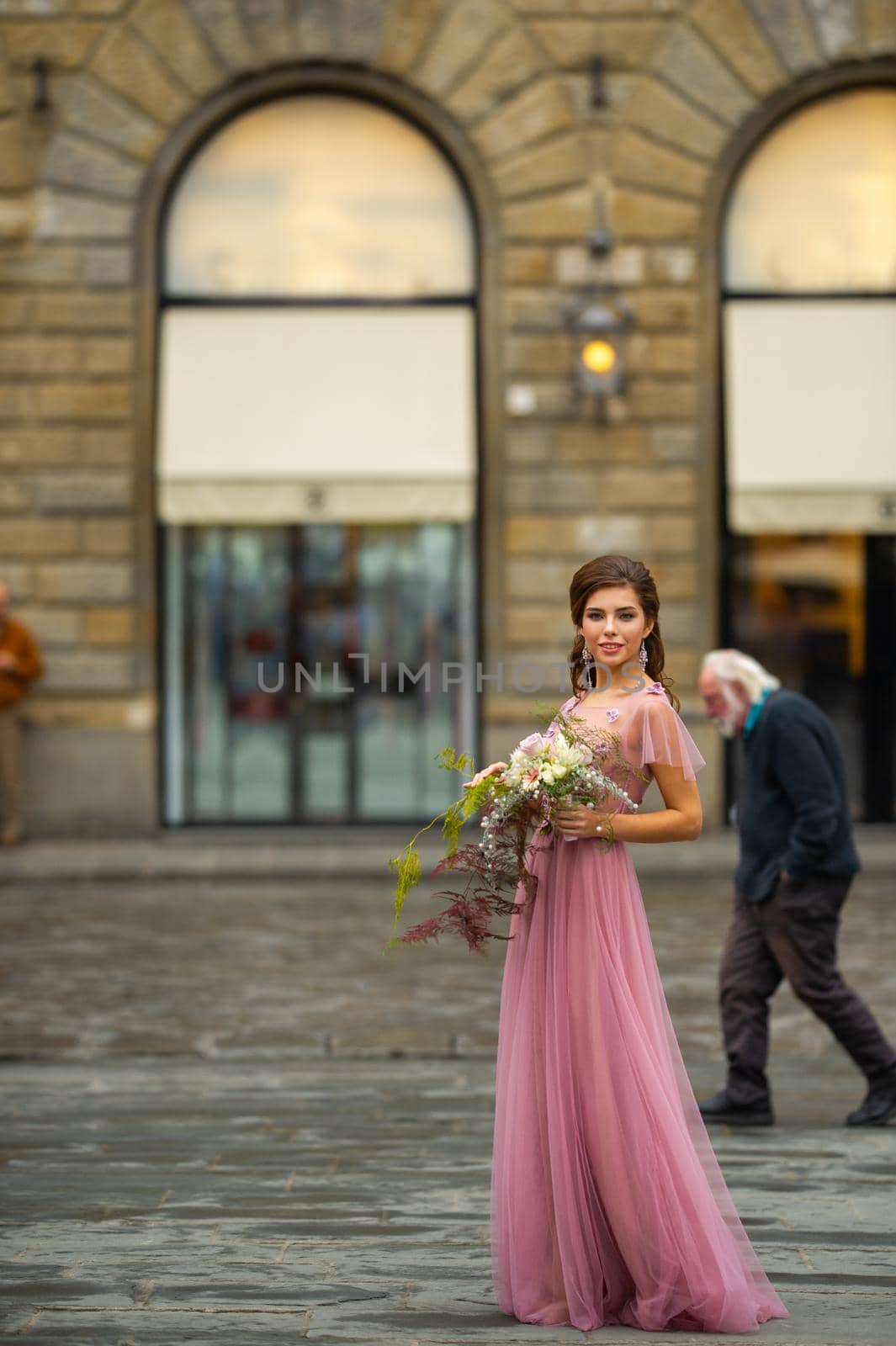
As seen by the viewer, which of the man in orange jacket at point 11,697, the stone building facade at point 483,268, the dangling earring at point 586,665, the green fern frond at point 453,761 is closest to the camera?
the green fern frond at point 453,761

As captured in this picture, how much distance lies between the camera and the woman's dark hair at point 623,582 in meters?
5.22

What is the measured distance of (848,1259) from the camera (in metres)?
5.62

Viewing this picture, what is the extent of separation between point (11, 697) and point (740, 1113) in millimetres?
9450

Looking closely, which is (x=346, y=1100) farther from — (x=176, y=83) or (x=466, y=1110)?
(x=176, y=83)

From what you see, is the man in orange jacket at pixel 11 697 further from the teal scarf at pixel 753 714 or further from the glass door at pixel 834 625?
the teal scarf at pixel 753 714

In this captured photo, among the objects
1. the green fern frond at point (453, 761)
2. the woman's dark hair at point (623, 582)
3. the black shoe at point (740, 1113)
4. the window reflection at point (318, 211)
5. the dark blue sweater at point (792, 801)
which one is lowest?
the black shoe at point (740, 1113)

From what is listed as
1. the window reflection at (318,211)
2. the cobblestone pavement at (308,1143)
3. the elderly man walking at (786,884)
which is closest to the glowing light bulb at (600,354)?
the window reflection at (318,211)

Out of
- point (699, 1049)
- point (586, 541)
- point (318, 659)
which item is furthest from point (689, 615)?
point (699, 1049)

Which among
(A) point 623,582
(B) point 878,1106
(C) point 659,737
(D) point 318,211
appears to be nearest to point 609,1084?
(C) point 659,737

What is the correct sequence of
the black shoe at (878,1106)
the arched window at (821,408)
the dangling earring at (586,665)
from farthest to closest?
the arched window at (821,408), the black shoe at (878,1106), the dangling earring at (586,665)

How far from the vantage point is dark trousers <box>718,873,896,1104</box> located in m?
7.43

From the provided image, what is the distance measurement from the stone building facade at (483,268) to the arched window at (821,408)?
45 centimetres

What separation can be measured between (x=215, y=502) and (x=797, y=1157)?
10321 millimetres

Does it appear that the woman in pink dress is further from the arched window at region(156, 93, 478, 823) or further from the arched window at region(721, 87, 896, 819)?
the arched window at region(721, 87, 896, 819)
